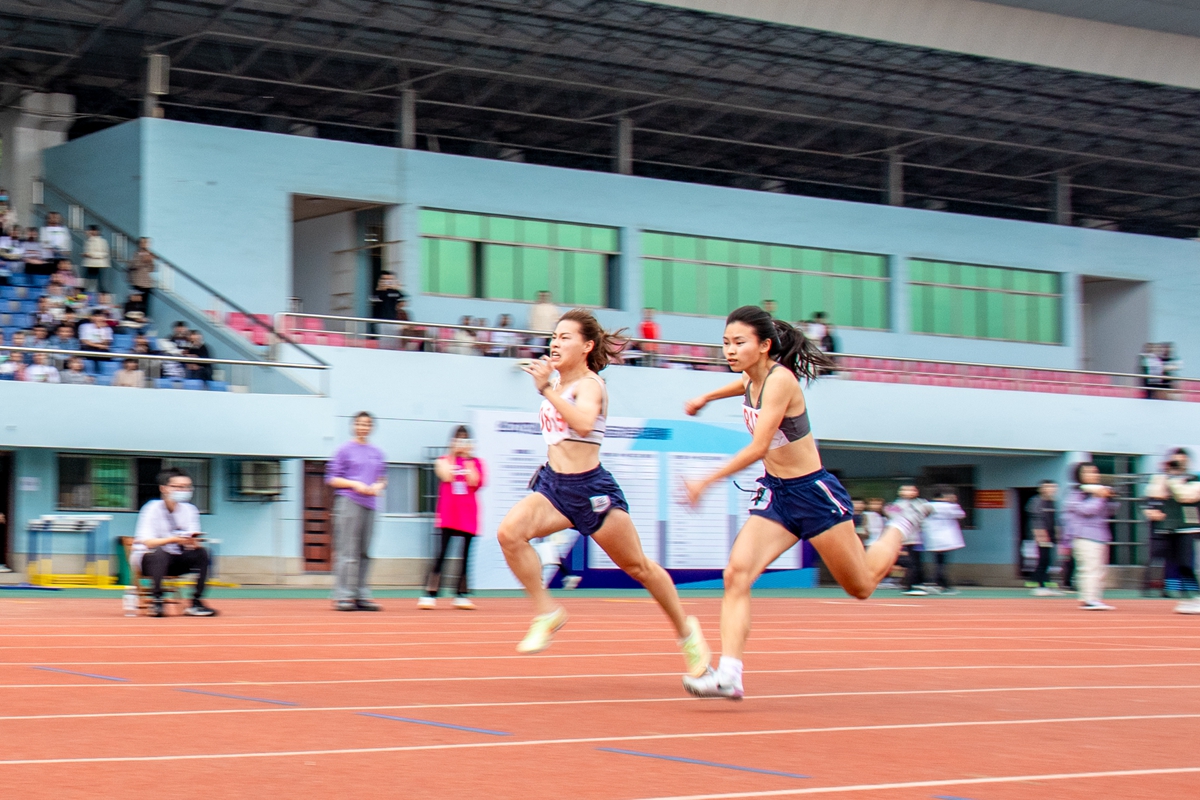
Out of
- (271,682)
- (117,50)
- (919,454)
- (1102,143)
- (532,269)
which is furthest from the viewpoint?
(1102,143)

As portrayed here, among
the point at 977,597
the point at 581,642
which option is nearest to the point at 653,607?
the point at 581,642

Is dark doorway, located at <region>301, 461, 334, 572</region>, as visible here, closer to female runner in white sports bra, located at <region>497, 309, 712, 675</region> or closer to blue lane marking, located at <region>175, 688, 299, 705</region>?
female runner in white sports bra, located at <region>497, 309, 712, 675</region>

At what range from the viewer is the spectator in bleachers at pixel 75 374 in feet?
76.1

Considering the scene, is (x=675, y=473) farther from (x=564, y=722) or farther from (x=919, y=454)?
(x=564, y=722)

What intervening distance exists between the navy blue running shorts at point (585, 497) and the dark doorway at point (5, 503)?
1793cm

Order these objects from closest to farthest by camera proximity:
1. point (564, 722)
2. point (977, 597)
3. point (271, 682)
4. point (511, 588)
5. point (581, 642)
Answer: point (564, 722)
point (271, 682)
point (581, 642)
point (977, 597)
point (511, 588)

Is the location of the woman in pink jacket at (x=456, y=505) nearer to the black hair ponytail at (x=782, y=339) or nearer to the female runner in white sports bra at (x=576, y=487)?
the female runner in white sports bra at (x=576, y=487)

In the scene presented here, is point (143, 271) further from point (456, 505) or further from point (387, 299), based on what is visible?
point (456, 505)

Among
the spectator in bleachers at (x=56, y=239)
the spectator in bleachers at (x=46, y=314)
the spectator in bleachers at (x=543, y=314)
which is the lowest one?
the spectator in bleachers at (x=46, y=314)

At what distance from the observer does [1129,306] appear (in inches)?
1572

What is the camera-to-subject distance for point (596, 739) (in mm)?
6012

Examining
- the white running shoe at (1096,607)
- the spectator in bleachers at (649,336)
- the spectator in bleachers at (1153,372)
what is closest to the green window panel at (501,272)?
the spectator in bleachers at (649,336)

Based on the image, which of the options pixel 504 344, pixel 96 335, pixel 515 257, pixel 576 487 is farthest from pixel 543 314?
pixel 576 487

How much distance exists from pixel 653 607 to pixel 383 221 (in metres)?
15.2
